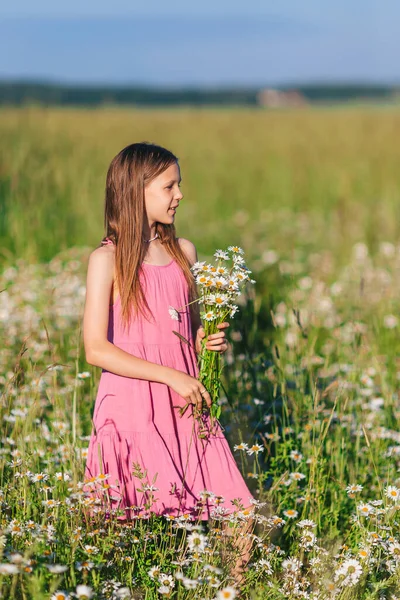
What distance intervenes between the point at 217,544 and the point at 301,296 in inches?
123

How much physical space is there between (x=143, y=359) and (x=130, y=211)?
0.51 m

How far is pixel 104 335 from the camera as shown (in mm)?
2543

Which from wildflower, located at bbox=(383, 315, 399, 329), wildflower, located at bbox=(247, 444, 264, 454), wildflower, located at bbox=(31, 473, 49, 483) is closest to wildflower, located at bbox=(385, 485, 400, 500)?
wildflower, located at bbox=(247, 444, 264, 454)

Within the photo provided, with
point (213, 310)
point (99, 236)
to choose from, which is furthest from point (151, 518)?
point (99, 236)

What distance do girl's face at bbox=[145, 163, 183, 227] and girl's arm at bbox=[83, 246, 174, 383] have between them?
8.7 inches

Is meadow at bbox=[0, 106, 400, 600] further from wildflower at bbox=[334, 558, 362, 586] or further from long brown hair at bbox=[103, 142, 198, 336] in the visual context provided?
long brown hair at bbox=[103, 142, 198, 336]

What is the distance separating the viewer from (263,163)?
11680 millimetres

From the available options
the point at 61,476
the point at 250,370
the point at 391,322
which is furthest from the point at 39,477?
the point at 391,322

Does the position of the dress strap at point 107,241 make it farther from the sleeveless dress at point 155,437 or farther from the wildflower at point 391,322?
the wildflower at point 391,322

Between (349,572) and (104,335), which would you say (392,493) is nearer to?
(349,572)

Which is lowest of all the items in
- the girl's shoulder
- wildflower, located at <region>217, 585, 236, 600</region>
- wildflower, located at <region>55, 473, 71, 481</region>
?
wildflower, located at <region>217, 585, 236, 600</region>

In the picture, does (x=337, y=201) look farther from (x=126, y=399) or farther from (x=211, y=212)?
(x=126, y=399)

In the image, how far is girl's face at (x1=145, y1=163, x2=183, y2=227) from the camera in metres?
2.67

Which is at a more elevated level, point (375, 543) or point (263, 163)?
point (263, 163)
